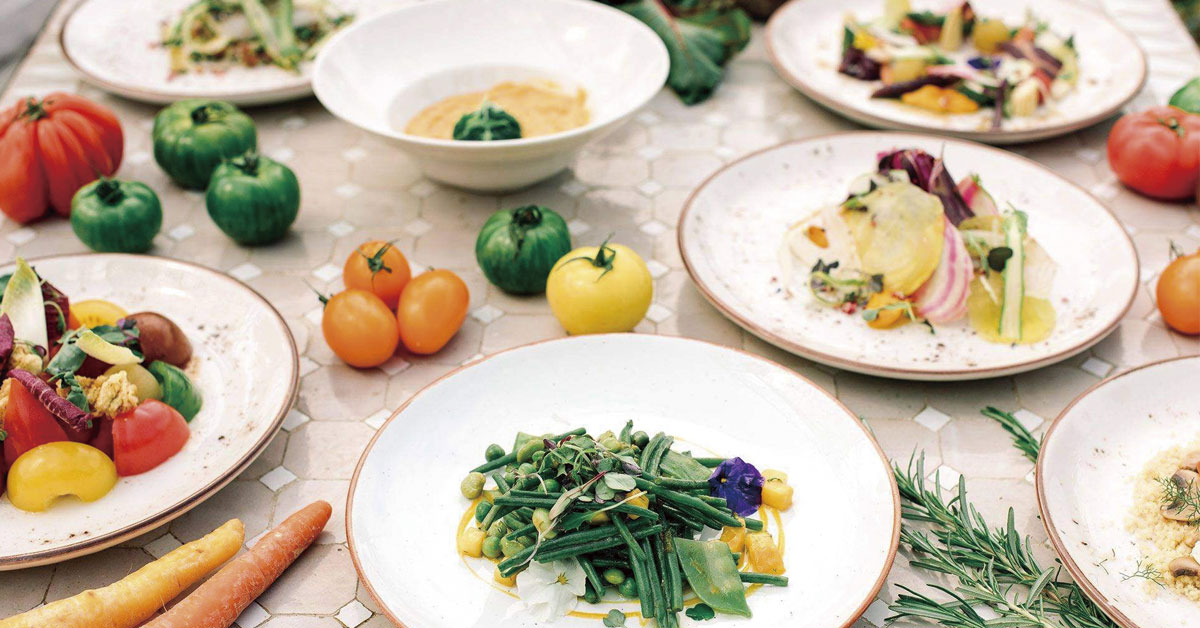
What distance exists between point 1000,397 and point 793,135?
58.6 inches

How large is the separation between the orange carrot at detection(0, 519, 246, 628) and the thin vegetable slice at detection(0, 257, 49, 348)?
60cm

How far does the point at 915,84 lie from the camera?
11.6ft

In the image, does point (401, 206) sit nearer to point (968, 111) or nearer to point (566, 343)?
point (566, 343)

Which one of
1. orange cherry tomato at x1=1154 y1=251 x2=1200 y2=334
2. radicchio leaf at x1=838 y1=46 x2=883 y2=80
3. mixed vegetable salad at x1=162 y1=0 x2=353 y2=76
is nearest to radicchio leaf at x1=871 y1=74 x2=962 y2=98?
radicchio leaf at x1=838 y1=46 x2=883 y2=80

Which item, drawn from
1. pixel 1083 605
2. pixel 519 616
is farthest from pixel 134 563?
pixel 1083 605

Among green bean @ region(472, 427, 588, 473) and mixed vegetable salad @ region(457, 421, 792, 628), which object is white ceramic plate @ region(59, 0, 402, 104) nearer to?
green bean @ region(472, 427, 588, 473)

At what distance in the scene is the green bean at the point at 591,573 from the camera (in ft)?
5.91

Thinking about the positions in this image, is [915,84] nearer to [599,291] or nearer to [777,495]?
[599,291]

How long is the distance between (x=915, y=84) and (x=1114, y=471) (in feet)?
5.96

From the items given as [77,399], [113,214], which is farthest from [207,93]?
[77,399]

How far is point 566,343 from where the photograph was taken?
2.35m

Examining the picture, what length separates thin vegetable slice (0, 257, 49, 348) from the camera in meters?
2.21

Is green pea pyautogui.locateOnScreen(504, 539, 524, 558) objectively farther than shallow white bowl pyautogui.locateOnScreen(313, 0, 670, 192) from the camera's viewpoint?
No

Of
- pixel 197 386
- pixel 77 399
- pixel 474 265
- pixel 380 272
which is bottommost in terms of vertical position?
pixel 474 265
